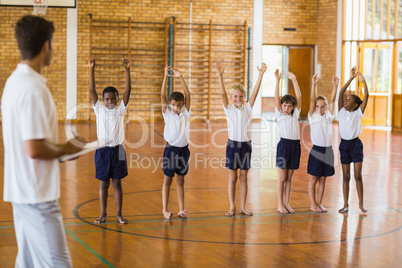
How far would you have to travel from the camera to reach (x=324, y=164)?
237 inches

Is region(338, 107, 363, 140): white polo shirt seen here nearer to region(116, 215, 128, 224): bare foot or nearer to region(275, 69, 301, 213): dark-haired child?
region(275, 69, 301, 213): dark-haired child

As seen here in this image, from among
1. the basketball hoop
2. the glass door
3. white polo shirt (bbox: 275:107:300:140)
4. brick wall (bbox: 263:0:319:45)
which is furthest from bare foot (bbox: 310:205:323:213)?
brick wall (bbox: 263:0:319:45)

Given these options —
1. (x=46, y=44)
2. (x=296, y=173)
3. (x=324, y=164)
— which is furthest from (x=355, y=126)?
(x=46, y=44)

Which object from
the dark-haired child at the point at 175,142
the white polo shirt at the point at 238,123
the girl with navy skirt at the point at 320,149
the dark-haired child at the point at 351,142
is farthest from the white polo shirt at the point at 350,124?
the dark-haired child at the point at 175,142

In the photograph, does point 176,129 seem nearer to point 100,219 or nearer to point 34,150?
Result: point 100,219

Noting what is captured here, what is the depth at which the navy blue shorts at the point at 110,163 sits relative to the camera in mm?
5354

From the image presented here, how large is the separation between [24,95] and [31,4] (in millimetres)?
13373

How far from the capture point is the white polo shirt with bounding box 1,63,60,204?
97.8 inches

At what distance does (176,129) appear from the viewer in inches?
221

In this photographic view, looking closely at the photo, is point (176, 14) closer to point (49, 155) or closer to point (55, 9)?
point (55, 9)

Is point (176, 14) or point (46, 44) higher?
point (176, 14)

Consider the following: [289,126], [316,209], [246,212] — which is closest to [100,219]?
[246,212]

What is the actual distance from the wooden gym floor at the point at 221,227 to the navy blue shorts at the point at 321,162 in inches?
17.8

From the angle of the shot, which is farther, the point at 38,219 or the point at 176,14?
the point at 176,14
